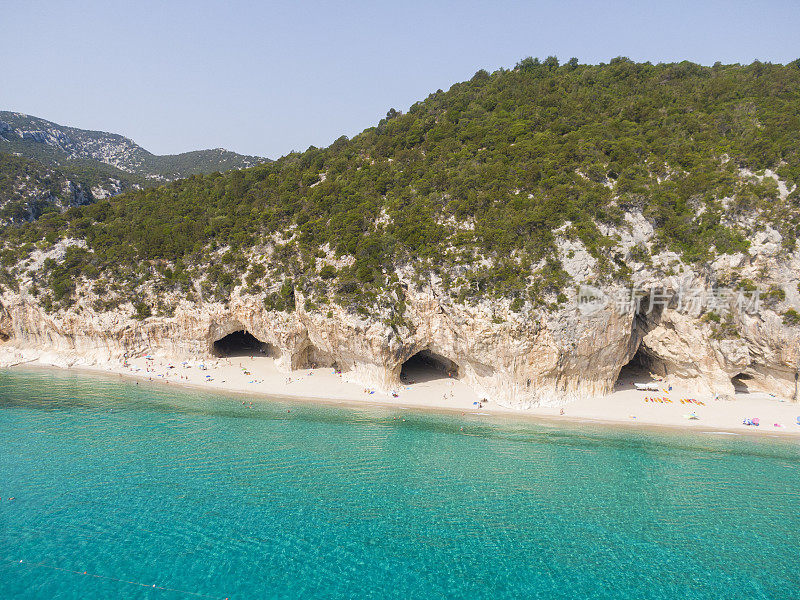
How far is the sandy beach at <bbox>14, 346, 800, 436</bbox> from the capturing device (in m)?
24.8

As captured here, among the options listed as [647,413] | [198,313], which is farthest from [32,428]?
[647,413]

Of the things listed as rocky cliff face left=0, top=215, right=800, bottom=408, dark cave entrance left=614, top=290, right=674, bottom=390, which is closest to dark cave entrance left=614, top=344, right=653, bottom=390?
dark cave entrance left=614, top=290, right=674, bottom=390

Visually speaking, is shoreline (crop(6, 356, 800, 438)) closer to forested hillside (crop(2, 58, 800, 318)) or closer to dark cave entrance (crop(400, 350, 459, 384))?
dark cave entrance (crop(400, 350, 459, 384))

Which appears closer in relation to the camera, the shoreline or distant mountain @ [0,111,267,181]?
the shoreline

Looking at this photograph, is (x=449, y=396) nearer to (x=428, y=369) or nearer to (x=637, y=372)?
(x=428, y=369)

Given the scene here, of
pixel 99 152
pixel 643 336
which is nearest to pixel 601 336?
pixel 643 336

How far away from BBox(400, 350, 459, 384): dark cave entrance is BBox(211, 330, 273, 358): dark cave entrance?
13701 mm

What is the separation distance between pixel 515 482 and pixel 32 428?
25.6m

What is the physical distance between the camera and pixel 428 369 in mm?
34406

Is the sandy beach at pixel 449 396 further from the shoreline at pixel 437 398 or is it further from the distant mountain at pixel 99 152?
the distant mountain at pixel 99 152

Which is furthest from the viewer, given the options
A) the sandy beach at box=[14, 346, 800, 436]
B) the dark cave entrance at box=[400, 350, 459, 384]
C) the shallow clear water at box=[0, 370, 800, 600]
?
the dark cave entrance at box=[400, 350, 459, 384]

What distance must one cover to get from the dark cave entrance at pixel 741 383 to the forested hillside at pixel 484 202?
928cm

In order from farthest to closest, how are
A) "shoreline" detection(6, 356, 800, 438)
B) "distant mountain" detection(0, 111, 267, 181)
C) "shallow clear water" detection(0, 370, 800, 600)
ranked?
"distant mountain" detection(0, 111, 267, 181), "shoreline" detection(6, 356, 800, 438), "shallow clear water" detection(0, 370, 800, 600)

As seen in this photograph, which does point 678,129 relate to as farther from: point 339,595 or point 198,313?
point 198,313
